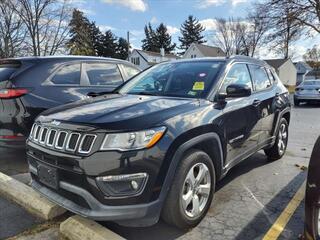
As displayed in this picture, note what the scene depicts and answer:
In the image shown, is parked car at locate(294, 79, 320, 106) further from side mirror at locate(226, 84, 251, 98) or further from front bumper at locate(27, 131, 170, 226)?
front bumper at locate(27, 131, 170, 226)

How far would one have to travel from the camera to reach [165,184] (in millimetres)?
2893

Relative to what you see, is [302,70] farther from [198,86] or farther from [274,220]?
[274,220]

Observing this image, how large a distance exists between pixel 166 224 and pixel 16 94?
9.69 ft

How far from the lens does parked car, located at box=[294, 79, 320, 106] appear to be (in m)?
17.0

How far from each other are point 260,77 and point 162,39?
3018 inches

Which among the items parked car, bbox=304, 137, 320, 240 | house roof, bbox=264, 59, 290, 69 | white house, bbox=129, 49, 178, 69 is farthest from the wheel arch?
house roof, bbox=264, 59, 290, 69

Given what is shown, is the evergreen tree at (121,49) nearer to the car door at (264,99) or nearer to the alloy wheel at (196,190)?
the car door at (264,99)

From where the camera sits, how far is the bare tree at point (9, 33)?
33672mm

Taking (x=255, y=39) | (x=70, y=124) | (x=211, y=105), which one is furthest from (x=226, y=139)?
(x=255, y=39)

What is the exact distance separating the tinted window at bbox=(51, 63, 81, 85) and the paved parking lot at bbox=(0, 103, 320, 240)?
1.52 meters

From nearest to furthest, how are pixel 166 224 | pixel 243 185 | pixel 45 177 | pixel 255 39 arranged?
pixel 45 177 < pixel 166 224 < pixel 243 185 < pixel 255 39

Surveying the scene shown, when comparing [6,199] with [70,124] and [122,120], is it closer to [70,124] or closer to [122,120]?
[70,124]

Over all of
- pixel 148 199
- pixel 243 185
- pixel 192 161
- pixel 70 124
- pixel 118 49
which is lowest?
pixel 243 185

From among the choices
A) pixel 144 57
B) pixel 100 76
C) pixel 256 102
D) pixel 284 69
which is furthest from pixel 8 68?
pixel 284 69
